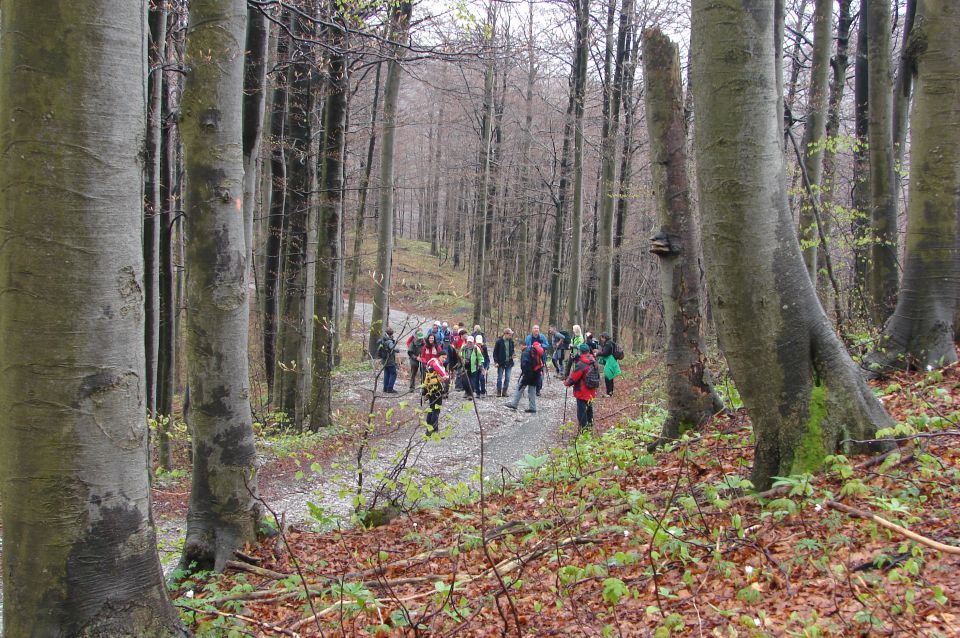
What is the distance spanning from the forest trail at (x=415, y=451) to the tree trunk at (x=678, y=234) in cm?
226

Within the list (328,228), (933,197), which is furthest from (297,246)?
(933,197)

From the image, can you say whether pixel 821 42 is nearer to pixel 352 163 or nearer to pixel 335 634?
pixel 335 634

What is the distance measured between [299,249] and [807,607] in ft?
38.1

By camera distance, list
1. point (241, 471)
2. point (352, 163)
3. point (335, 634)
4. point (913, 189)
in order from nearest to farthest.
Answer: point (335, 634) → point (241, 471) → point (913, 189) → point (352, 163)

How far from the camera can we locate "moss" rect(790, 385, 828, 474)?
158 inches

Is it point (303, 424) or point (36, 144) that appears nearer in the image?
point (36, 144)

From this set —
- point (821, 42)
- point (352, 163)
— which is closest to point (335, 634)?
point (821, 42)

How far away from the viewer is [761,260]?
3938 millimetres

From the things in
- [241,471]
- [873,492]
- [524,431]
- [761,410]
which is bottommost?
[524,431]

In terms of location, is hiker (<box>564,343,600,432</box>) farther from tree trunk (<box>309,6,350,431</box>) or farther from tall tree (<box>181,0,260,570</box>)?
tall tree (<box>181,0,260,570</box>)

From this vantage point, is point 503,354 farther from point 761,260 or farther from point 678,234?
point 761,260

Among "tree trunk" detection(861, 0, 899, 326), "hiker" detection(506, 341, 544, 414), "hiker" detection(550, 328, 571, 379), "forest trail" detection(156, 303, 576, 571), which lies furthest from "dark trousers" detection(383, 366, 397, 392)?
"tree trunk" detection(861, 0, 899, 326)

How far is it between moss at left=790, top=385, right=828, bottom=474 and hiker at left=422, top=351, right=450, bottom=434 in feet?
8.94

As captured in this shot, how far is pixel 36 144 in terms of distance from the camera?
243cm
